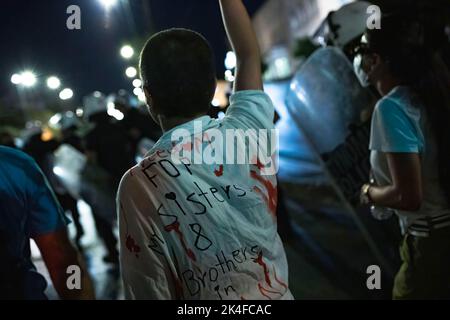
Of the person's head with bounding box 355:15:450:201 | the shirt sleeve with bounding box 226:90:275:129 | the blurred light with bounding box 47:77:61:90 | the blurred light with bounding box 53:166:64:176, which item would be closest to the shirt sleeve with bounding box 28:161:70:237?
the shirt sleeve with bounding box 226:90:275:129

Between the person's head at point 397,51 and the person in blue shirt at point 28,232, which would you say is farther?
the person's head at point 397,51

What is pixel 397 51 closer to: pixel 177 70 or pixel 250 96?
pixel 250 96

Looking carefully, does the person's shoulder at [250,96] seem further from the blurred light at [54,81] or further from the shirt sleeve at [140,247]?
the blurred light at [54,81]

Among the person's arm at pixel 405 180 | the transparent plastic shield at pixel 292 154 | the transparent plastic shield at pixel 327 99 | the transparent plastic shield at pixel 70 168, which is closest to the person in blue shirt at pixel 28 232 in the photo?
the person's arm at pixel 405 180

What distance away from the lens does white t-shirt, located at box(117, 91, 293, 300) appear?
1.17 meters

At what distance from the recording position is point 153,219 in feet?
3.88

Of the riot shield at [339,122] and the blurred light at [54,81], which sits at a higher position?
the blurred light at [54,81]

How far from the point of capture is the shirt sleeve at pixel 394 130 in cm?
181

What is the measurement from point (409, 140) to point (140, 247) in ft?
4.15

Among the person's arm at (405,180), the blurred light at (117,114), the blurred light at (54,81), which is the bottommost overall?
the person's arm at (405,180)

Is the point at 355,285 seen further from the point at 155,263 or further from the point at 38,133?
the point at 38,133

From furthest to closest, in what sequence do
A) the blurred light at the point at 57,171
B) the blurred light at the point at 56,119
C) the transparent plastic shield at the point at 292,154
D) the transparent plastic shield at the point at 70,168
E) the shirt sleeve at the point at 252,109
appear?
1. the blurred light at the point at 56,119
2. the transparent plastic shield at the point at 292,154
3. the transparent plastic shield at the point at 70,168
4. the blurred light at the point at 57,171
5. the shirt sleeve at the point at 252,109

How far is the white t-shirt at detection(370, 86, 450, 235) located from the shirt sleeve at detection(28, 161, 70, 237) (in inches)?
56.1

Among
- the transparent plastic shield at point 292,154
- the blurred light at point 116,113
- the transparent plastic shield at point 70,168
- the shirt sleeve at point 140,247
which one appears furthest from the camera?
the transparent plastic shield at point 292,154
